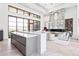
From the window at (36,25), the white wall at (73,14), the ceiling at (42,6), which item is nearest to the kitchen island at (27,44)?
the window at (36,25)

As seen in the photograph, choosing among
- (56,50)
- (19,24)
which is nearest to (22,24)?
(19,24)

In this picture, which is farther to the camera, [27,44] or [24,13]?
[24,13]

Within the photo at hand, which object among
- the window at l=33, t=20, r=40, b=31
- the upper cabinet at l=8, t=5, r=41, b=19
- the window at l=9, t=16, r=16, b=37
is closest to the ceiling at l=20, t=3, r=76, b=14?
the upper cabinet at l=8, t=5, r=41, b=19

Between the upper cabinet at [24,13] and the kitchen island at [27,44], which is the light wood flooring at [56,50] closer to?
the kitchen island at [27,44]

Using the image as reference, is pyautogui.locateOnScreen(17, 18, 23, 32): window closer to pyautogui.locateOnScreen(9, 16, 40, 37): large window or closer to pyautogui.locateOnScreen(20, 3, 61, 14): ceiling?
pyautogui.locateOnScreen(9, 16, 40, 37): large window

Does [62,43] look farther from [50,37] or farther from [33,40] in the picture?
[33,40]

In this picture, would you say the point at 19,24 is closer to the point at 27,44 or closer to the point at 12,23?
the point at 12,23

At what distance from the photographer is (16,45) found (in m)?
2.44

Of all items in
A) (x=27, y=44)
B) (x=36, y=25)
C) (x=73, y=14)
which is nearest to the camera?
(x=27, y=44)

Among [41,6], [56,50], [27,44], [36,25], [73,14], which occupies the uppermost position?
[41,6]

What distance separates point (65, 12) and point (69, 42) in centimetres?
77

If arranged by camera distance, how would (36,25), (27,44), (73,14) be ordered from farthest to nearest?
(36,25), (73,14), (27,44)

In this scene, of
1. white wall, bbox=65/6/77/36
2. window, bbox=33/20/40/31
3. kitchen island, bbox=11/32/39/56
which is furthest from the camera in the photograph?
window, bbox=33/20/40/31

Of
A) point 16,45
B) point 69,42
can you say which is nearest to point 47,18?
point 69,42
